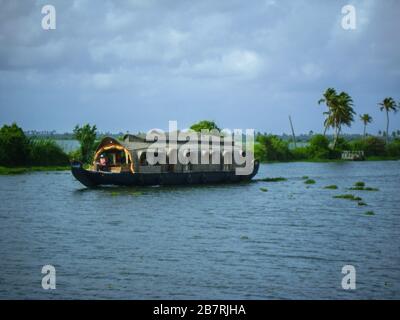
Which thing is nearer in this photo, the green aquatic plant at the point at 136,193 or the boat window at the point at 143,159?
the green aquatic plant at the point at 136,193

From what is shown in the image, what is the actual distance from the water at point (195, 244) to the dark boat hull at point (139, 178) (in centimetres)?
144

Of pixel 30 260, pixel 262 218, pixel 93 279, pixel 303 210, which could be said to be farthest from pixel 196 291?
pixel 303 210

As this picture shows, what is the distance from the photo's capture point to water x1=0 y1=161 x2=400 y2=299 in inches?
826

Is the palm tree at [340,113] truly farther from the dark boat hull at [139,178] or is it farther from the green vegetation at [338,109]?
the dark boat hull at [139,178]

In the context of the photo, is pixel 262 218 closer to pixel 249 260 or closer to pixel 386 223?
pixel 386 223

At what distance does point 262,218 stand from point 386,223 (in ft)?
22.0

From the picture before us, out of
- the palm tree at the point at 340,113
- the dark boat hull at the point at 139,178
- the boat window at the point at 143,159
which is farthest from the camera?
the palm tree at the point at 340,113

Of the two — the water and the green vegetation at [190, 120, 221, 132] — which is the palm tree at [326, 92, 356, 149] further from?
the water

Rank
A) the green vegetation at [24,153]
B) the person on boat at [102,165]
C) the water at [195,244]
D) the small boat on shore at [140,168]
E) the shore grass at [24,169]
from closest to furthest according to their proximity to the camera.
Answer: the water at [195,244] → the small boat on shore at [140,168] → the person on boat at [102,165] → the shore grass at [24,169] → the green vegetation at [24,153]

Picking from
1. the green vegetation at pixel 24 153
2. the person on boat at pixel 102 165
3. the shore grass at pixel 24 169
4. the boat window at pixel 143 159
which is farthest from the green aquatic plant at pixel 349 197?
the green vegetation at pixel 24 153

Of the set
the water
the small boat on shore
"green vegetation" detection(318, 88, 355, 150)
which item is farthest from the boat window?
"green vegetation" detection(318, 88, 355, 150)

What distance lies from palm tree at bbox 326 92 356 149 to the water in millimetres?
62226

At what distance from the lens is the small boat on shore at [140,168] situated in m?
48.5
